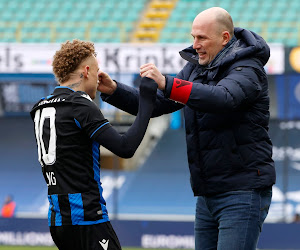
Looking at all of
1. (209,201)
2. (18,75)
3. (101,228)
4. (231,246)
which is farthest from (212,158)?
(18,75)

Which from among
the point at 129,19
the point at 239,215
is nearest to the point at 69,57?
the point at 239,215

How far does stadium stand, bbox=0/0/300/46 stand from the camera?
14320mm

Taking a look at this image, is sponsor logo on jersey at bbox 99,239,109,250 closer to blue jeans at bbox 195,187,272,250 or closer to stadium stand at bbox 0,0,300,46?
blue jeans at bbox 195,187,272,250

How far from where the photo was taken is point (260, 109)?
3.59m

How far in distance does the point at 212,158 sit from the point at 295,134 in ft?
24.4

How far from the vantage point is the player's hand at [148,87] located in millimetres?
3320

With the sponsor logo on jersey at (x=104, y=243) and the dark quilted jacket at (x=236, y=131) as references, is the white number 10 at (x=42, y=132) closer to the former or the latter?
the sponsor logo on jersey at (x=104, y=243)

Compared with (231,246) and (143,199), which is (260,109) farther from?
(143,199)

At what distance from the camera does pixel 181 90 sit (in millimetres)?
3322

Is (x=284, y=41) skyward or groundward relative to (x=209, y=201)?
skyward

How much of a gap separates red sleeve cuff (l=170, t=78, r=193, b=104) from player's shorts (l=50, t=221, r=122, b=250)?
2.35ft

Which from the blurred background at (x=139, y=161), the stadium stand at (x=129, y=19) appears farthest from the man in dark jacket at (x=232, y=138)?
the stadium stand at (x=129, y=19)

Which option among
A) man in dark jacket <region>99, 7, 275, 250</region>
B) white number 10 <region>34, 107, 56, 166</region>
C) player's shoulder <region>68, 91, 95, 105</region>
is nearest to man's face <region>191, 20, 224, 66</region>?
man in dark jacket <region>99, 7, 275, 250</region>

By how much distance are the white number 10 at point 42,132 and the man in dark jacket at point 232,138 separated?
0.56 metres
